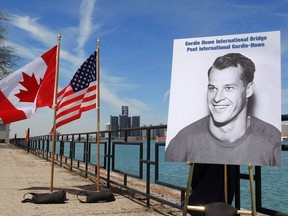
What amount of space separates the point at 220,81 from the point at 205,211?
126 centimetres

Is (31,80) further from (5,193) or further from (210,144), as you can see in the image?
(210,144)

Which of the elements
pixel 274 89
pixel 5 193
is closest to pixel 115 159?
pixel 5 193

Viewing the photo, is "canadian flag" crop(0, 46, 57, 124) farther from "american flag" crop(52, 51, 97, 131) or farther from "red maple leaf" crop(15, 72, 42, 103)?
"american flag" crop(52, 51, 97, 131)

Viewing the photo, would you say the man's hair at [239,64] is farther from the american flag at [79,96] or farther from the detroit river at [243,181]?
the american flag at [79,96]

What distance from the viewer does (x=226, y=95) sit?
145 inches

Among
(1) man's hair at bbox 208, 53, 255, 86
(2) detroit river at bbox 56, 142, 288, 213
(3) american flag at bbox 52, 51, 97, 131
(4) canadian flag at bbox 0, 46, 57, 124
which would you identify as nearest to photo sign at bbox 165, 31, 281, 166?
(1) man's hair at bbox 208, 53, 255, 86

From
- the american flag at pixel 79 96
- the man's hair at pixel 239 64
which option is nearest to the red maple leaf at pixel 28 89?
the american flag at pixel 79 96

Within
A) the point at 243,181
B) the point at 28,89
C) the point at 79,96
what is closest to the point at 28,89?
the point at 28,89

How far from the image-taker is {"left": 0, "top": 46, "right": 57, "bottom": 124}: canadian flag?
24.8 ft

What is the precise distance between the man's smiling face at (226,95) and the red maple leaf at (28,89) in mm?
4831

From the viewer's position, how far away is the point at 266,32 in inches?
141

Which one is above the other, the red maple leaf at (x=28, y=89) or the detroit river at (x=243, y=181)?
the red maple leaf at (x=28, y=89)

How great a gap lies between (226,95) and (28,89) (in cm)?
511

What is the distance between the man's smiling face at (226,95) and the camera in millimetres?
3631
